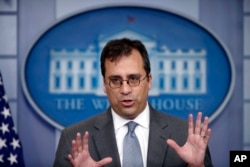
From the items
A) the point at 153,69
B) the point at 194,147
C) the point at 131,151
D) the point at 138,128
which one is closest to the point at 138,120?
the point at 138,128

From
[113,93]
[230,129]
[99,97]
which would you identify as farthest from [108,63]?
[230,129]

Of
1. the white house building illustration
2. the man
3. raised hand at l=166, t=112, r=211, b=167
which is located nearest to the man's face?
the man

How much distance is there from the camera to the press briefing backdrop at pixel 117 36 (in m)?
2.71

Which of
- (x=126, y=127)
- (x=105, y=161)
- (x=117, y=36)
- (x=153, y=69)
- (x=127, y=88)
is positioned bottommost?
(x=105, y=161)

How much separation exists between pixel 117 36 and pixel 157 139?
1.12 metres

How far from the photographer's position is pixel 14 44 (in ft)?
8.85

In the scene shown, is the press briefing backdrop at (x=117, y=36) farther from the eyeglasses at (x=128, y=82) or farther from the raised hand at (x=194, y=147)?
the raised hand at (x=194, y=147)

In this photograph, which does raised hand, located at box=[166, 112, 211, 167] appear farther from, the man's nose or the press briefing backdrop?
the press briefing backdrop

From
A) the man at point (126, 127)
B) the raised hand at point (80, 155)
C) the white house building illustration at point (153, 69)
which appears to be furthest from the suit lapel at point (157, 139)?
the white house building illustration at point (153, 69)

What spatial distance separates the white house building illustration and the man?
905 millimetres

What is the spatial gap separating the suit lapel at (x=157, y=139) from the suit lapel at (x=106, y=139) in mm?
132

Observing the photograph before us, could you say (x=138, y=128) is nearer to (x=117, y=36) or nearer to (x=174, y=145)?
Answer: (x=174, y=145)

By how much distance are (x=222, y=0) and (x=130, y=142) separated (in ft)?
4.58

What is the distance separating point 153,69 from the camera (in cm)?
275
